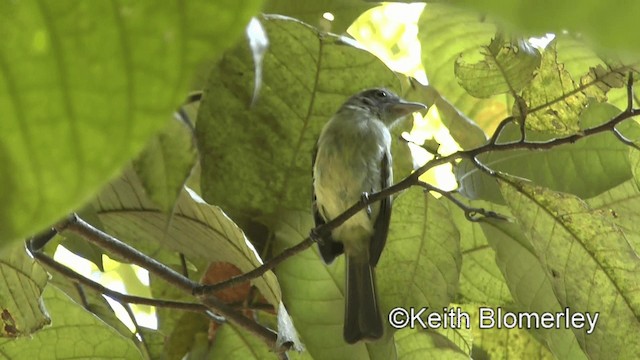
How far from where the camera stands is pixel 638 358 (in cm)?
118

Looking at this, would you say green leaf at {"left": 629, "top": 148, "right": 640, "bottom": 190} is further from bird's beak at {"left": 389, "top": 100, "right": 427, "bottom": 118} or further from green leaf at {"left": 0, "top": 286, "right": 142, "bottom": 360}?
green leaf at {"left": 0, "top": 286, "right": 142, "bottom": 360}

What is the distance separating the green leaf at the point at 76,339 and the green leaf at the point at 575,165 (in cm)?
60

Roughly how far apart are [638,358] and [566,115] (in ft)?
1.15

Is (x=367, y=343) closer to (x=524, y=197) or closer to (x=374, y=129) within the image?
(x=524, y=197)

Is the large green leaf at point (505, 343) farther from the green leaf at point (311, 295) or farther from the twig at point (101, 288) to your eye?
the twig at point (101, 288)

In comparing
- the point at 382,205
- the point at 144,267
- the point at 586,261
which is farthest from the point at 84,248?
the point at 382,205

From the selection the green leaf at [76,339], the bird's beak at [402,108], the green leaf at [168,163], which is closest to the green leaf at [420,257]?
the green leaf at [76,339]

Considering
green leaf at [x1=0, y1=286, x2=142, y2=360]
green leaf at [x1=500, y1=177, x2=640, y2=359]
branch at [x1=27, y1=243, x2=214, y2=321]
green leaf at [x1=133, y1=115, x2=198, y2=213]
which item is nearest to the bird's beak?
green leaf at [x1=500, y1=177, x2=640, y2=359]

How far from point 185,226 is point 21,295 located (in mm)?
282

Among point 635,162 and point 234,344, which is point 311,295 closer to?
point 234,344

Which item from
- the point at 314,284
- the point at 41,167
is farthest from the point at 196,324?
the point at 41,167

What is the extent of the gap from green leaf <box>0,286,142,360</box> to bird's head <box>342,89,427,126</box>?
1064mm

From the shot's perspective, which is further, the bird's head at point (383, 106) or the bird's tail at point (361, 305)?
the bird's head at point (383, 106)

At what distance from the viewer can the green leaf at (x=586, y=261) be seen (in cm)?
119
